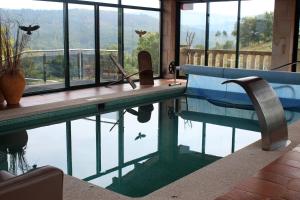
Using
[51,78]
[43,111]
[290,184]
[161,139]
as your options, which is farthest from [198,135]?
[51,78]

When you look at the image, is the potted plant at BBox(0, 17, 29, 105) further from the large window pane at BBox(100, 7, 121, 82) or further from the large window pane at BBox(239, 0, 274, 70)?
the large window pane at BBox(239, 0, 274, 70)

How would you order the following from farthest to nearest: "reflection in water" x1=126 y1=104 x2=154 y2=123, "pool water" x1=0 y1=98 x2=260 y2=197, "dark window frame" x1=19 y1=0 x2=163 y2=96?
"dark window frame" x1=19 y1=0 x2=163 y2=96 < "reflection in water" x1=126 y1=104 x2=154 y2=123 < "pool water" x1=0 y1=98 x2=260 y2=197

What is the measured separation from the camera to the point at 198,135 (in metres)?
5.53

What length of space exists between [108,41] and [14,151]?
4.84 metres

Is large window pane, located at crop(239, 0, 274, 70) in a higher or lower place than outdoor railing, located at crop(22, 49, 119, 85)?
higher

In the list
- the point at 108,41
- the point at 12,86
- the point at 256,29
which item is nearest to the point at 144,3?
the point at 108,41

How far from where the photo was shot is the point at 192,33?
10.5 meters

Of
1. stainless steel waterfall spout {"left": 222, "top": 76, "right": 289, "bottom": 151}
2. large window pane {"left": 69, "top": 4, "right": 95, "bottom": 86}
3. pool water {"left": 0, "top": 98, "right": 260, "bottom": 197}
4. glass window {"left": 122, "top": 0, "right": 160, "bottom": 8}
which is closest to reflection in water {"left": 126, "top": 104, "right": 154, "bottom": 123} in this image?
pool water {"left": 0, "top": 98, "right": 260, "bottom": 197}

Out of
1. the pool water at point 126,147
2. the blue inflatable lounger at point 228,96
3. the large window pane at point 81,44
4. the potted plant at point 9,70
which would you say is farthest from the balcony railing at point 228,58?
the potted plant at point 9,70

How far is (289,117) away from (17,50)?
15.9 feet

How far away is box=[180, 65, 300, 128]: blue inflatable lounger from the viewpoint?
257 inches

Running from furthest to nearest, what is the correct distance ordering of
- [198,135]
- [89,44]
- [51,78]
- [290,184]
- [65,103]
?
[89,44]
[51,78]
[65,103]
[198,135]
[290,184]

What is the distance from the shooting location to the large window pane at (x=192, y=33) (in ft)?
33.9

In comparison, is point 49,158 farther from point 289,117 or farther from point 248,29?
point 248,29
